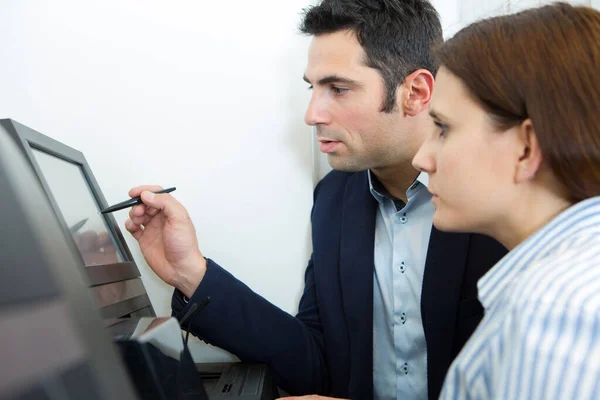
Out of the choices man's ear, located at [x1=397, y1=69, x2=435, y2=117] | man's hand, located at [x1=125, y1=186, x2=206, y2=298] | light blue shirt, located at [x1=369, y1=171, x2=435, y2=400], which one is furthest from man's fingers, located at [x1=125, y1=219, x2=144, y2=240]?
man's ear, located at [x1=397, y1=69, x2=435, y2=117]

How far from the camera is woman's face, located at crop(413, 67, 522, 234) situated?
2.05 ft

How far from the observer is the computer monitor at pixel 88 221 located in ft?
2.29

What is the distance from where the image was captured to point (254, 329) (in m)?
1.01

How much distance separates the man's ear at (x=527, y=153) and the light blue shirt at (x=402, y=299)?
1.63 ft

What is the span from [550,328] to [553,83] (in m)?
0.28

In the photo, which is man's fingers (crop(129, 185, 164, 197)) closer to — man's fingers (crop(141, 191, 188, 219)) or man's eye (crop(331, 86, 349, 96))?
man's fingers (crop(141, 191, 188, 219))

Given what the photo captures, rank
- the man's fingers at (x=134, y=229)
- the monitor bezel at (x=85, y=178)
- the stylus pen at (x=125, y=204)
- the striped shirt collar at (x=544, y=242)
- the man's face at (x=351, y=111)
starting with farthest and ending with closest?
the man's face at (x=351, y=111)
the man's fingers at (x=134, y=229)
the stylus pen at (x=125, y=204)
the monitor bezel at (x=85, y=178)
the striped shirt collar at (x=544, y=242)

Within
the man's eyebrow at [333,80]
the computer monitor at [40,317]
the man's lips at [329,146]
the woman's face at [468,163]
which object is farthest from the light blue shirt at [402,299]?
the computer monitor at [40,317]

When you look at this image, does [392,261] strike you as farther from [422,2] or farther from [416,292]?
[422,2]

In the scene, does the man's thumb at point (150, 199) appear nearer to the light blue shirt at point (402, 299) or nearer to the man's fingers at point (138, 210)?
the man's fingers at point (138, 210)

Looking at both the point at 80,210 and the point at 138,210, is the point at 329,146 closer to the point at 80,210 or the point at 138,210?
the point at 138,210

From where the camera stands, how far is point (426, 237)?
1105 millimetres

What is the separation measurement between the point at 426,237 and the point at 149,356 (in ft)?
2.69

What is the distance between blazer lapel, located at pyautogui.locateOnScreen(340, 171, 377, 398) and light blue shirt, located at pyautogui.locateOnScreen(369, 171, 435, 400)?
0.05 metres
